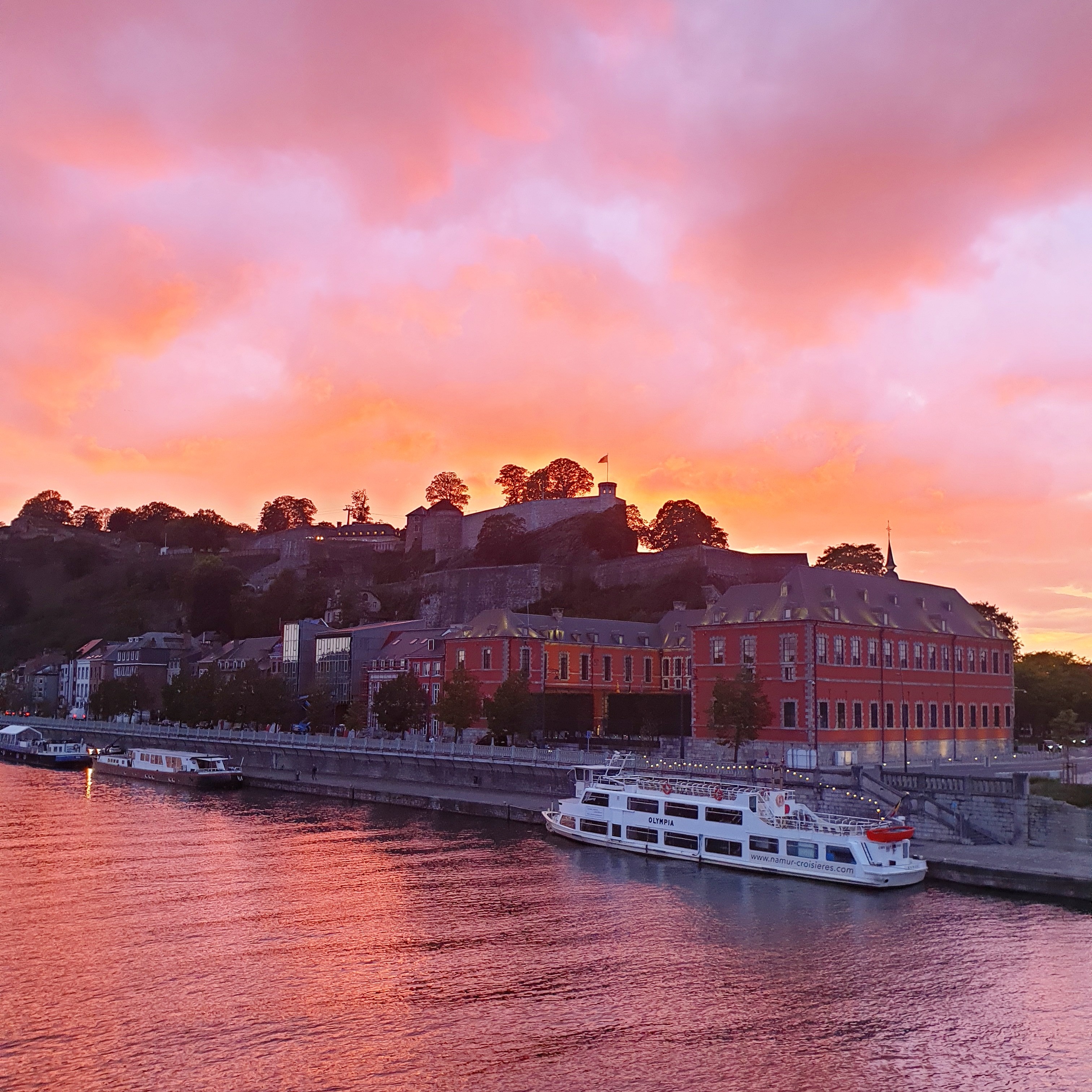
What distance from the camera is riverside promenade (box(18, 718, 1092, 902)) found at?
139ft

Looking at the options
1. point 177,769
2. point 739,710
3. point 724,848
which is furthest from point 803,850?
point 177,769

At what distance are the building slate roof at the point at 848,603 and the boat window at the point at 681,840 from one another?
2353cm

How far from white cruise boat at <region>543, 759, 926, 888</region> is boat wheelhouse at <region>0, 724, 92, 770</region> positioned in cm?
6407

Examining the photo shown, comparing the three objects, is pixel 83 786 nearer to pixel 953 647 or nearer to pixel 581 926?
pixel 581 926

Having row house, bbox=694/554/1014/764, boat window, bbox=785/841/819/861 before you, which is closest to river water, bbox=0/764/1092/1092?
boat window, bbox=785/841/819/861

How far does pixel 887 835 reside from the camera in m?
41.9

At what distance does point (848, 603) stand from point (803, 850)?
30.9m

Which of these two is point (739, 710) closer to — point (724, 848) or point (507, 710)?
point (724, 848)

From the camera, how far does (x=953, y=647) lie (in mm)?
79125

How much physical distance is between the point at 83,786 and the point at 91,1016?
61416 mm

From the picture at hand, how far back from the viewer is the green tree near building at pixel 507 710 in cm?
7762

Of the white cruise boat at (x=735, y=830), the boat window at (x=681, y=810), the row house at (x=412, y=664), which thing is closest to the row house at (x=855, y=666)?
the white cruise boat at (x=735, y=830)

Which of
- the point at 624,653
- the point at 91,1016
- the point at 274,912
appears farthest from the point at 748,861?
the point at 624,653

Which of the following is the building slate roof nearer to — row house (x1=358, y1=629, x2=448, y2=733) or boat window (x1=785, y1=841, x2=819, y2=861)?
boat window (x1=785, y1=841, x2=819, y2=861)
